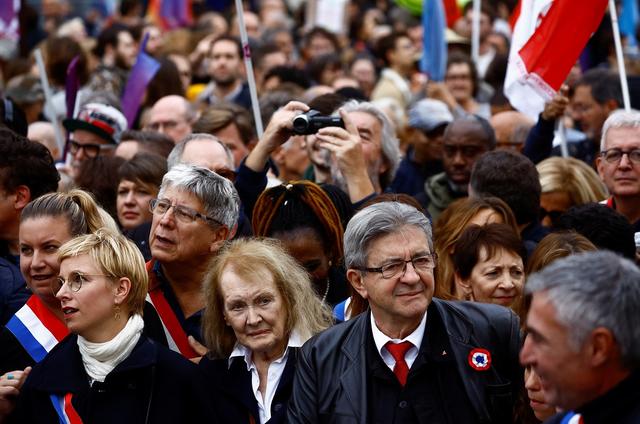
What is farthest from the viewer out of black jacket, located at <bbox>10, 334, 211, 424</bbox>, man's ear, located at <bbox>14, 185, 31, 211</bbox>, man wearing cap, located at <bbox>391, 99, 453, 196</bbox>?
man wearing cap, located at <bbox>391, 99, 453, 196</bbox>

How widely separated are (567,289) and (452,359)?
126 cm

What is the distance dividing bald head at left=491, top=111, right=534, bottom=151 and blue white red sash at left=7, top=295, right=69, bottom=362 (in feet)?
13.9

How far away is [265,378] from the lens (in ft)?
17.2

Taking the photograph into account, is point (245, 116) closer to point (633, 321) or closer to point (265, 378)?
point (265, 378)

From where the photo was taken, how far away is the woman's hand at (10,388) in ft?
17.6

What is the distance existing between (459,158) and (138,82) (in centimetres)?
334

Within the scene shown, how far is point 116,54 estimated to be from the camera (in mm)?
14008

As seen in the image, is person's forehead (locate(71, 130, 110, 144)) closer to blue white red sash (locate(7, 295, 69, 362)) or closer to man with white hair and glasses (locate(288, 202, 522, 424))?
blue white red sash (locate(7, 295, 69, 362))

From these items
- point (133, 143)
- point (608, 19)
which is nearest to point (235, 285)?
point (133, 143)

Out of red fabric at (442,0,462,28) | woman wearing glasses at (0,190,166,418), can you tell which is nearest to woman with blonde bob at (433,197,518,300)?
woman wearing glasses at (0,190,166,418)

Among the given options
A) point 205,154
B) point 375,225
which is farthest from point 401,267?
point 205,154

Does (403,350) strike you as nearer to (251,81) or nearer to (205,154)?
(205,154)

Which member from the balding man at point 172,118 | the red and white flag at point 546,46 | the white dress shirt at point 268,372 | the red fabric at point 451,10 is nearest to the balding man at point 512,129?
the red and white flag at point 546,46

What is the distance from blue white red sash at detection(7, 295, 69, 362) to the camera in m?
5.67
